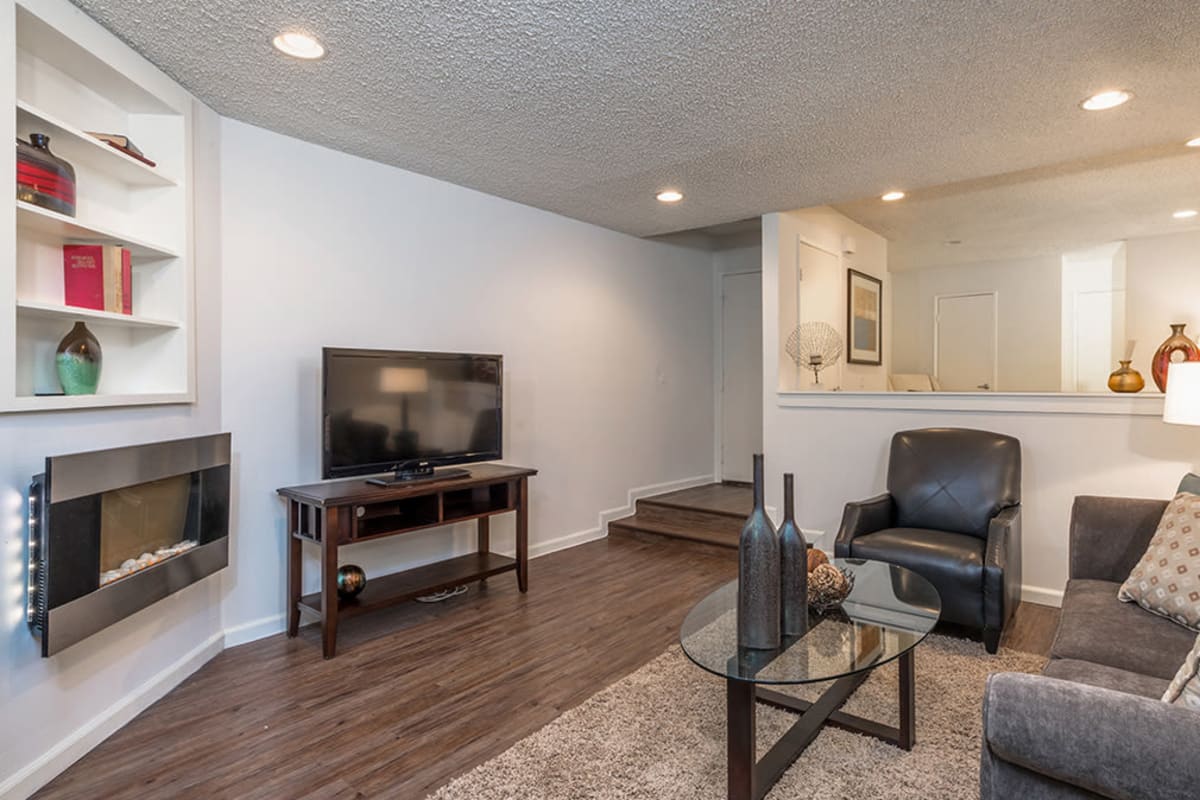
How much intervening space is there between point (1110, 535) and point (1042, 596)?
1338 mm

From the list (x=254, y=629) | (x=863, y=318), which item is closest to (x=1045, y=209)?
(x=863, y=318)

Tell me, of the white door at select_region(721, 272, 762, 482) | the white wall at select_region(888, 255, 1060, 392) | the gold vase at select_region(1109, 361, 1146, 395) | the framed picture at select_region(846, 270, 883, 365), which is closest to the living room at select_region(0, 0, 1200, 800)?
the gold vase at select_region(1109, 361, 1146, 395)

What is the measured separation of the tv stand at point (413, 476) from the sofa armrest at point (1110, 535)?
8.88ft

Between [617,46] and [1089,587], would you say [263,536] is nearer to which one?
[617,46]

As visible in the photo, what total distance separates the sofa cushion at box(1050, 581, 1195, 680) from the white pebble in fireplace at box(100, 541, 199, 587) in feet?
9.65

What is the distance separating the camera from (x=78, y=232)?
2184 millimetres

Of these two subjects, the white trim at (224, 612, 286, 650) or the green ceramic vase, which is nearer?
the green ceramic vase

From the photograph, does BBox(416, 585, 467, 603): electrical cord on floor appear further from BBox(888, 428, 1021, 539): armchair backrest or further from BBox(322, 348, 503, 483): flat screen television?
BBox(888, 428, 1021, 539): armchair backrest

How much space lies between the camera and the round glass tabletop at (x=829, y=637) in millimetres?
1645

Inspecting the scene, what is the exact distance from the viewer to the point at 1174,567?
1964 mm

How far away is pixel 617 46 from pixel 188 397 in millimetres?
2146

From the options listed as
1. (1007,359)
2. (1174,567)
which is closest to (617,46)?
(1174,567)

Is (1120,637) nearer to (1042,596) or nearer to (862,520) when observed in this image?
(862,520)

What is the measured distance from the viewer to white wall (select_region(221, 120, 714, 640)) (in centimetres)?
296
